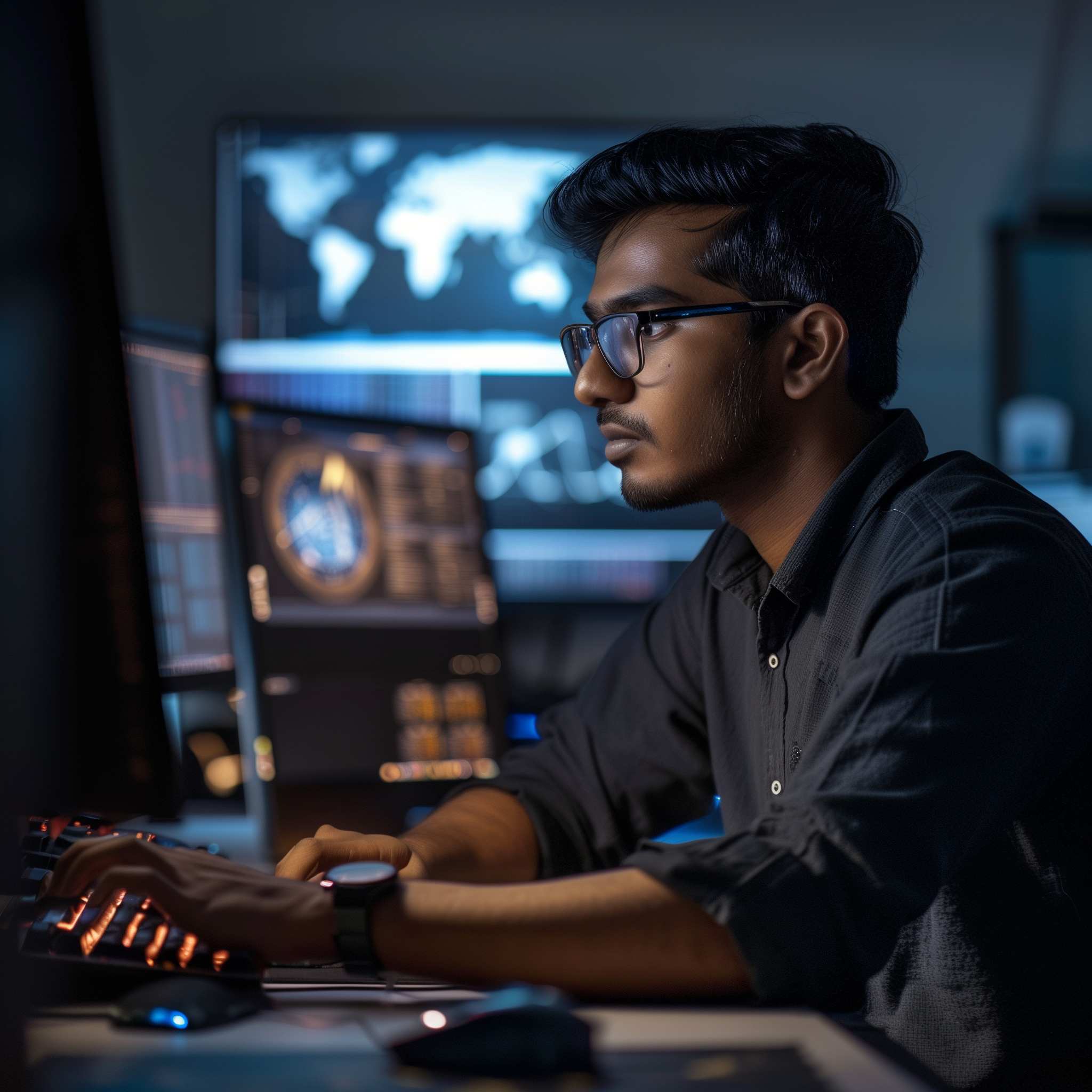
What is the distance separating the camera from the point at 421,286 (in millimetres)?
2145

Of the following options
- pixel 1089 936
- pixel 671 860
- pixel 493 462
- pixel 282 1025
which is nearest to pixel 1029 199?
pixel 493 462

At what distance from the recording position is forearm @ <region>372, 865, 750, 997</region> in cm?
58

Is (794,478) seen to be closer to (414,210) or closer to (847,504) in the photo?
(847,504)

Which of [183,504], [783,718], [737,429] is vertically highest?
[737,429]

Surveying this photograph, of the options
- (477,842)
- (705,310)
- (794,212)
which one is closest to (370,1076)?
(477,842)

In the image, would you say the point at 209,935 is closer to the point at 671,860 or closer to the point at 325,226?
the point at 671,860

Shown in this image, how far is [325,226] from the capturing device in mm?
2145

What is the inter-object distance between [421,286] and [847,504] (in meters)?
1.45

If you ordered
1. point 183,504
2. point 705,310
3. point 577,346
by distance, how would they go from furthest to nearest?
point 183,504 → point 577,346 → point 705,310

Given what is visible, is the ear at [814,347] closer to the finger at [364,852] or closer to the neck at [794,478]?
the neck at [794,478]

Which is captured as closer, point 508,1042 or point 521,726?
point 508,1042

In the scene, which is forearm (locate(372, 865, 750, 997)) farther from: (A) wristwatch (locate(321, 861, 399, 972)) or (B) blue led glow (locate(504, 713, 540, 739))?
(B) blue led glow (locate(504, 713, 540, 739))

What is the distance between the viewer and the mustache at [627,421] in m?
0.99

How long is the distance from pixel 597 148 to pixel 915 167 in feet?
2.80
